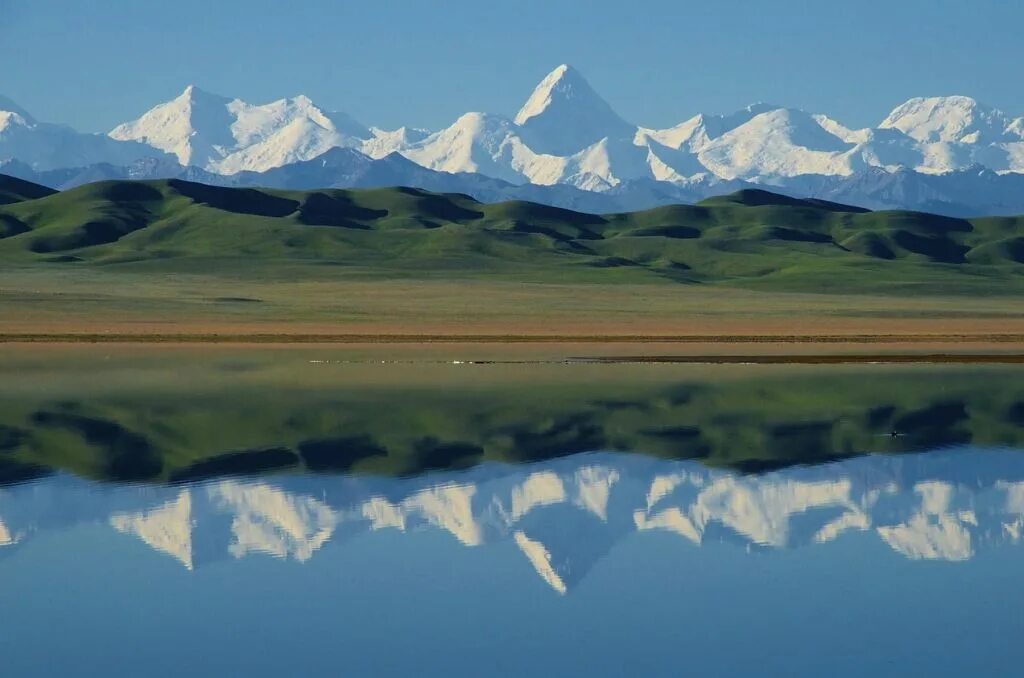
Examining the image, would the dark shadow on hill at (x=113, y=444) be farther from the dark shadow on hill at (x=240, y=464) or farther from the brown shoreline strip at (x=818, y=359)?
the brown shoreline strip at (x=818, y=359)

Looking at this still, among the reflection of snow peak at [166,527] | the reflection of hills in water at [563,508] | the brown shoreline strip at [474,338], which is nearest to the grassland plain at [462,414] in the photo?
the reflection of hills in water at [563,508]

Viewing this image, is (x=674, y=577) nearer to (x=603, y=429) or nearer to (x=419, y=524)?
(x=419, y=524)

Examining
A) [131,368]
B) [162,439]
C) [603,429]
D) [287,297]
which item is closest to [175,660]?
[162,439]

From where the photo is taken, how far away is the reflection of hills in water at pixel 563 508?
26.2 m

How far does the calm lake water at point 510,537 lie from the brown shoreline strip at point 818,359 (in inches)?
903

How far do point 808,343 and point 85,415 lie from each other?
56150 millimetres

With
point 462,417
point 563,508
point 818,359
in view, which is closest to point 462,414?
point 462,417

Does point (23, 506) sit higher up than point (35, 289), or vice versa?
point (23, 506)

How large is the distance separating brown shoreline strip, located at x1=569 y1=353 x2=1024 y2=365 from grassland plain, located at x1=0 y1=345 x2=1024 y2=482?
3.91 metres

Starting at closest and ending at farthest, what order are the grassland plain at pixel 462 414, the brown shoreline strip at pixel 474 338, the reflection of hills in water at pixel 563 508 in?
1. the reflection of hills in water at pixel 563 508
2. the grassland plain at pixel 462 414
3. the brown shoreline strip at pixel 474 338

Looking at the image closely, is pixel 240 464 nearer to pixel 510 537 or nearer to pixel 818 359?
pixel 510 537

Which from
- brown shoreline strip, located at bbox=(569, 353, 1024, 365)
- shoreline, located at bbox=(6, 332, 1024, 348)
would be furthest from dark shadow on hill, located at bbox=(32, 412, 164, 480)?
shoreline, located at bbox=(6, 332, 1024, 348)

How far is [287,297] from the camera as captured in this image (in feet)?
498

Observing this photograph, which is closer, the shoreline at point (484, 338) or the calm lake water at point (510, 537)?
the calm lake water at point (510, 537)
